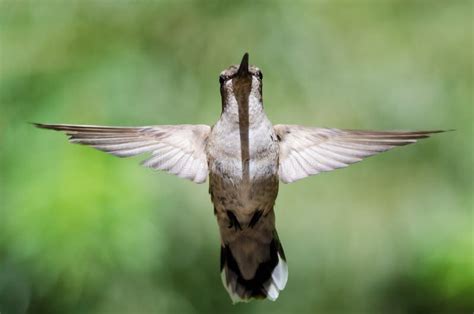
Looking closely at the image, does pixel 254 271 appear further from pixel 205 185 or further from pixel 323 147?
pixel 205 185

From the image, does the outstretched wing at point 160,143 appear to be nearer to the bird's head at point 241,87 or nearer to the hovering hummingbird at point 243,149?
the hovering hummingbird at point 243,149

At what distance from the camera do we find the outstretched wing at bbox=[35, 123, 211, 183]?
55.4 inches

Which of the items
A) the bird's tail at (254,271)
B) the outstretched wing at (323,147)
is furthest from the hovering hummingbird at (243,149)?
the bird's tail at (254,271)

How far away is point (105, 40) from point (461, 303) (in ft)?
4.69

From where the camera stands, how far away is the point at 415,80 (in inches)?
117

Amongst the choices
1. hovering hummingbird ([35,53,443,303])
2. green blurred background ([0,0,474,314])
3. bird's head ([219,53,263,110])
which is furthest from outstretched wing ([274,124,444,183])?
green blurred background ([0,0,474,314])

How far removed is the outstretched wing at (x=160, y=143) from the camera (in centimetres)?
141

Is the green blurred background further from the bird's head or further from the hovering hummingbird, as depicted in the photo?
the bird's head

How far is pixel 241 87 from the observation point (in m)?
1.57

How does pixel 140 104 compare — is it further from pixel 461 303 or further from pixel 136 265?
pixel 461 303

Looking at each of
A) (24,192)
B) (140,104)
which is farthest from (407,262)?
(24,192)

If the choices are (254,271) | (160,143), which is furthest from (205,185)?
(160,143)

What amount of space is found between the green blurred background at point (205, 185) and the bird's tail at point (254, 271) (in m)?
0.37

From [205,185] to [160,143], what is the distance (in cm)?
96
